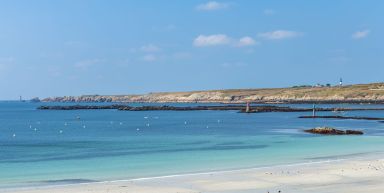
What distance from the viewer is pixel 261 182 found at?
2050cm

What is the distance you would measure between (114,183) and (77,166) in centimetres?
717

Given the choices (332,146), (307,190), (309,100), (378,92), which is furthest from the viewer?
(309,100)

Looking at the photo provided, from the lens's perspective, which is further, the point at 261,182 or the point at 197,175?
the point at 197,175

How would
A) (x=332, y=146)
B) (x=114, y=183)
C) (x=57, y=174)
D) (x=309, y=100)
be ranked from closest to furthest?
(x=114, y=183)
(x=57, y=174)
(x=332, y=146)
(x=309, y=100)

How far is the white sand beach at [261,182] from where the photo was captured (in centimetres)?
1884

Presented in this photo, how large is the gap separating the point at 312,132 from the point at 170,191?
33720 millimetres

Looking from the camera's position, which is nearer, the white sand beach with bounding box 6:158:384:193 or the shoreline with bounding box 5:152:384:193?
the white sand beach with bounding box 6:158:384:193

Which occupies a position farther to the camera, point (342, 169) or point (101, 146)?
point (101, 146)

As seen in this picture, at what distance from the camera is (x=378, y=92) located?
167 metres

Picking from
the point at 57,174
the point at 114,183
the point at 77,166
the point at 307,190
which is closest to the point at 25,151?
the point at 77,166

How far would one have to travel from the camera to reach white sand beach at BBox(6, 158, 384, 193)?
18.8 m

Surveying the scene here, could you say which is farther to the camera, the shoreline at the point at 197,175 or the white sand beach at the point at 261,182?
the shoreline at the point at 197,175

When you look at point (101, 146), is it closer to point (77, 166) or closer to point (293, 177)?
point (77, 166)

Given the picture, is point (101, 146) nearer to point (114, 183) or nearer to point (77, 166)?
point (77, 166)
